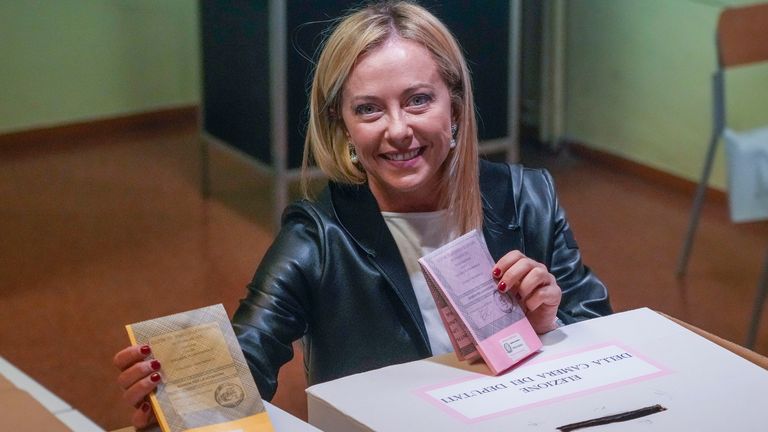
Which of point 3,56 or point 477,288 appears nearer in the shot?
point 477,288

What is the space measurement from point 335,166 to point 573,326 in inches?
16.8

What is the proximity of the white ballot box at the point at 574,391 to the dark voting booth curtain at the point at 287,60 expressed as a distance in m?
2.09

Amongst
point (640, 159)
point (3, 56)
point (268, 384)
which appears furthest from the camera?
point (640, 159)

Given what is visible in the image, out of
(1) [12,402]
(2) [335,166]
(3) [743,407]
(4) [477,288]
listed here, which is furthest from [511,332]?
(1) [12,402]

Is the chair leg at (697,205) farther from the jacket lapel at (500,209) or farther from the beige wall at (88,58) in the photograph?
the jacket lapel at (500,209)

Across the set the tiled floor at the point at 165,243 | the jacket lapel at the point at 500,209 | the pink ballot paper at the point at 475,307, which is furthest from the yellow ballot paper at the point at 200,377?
the tiled floor at the point at 165,243

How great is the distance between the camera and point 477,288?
1285mm

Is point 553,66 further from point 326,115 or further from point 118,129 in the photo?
point 326,115

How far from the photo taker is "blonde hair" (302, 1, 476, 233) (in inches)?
61.3

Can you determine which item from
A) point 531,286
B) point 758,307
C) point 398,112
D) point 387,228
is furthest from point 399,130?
point 758,307

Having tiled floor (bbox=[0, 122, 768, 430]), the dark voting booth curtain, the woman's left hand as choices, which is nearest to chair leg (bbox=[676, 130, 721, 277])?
tiled floor (bbox=[0, 122, 768, 430])

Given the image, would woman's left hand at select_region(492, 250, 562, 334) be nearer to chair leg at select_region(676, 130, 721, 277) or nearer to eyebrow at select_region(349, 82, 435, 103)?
eyebrow at select_region(349, 82, 435, 103)

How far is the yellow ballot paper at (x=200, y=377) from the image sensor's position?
1.15 m

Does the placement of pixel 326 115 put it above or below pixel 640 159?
above
